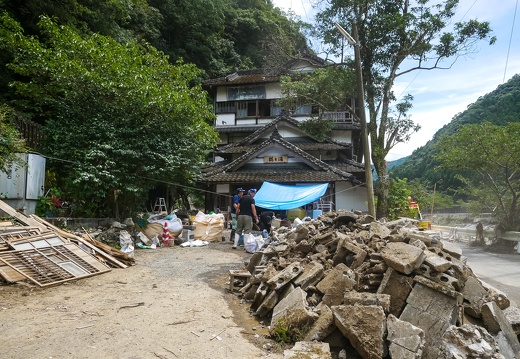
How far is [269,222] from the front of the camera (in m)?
12.4

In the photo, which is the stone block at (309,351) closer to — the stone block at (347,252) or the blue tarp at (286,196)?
the stone block at (347,252)

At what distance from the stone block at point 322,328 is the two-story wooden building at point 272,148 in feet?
39.6

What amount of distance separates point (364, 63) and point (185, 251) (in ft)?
33.4

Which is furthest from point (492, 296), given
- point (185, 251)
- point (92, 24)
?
point (92, 24)

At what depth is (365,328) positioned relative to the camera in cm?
355

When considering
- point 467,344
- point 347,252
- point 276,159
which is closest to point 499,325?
point 467,344

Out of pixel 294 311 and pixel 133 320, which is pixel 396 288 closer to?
pixel 294 311

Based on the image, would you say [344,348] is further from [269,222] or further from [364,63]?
[364,63]

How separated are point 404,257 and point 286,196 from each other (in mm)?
10397

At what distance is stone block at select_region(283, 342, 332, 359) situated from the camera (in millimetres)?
3221

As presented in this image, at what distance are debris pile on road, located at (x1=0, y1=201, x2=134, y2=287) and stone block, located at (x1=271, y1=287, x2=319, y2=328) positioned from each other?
13.1ft

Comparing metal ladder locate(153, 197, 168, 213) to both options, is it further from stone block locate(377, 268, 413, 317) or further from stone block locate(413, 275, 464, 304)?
stone block locate(413, 275, 464, 304)

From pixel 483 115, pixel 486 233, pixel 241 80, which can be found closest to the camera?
pixel 486 233

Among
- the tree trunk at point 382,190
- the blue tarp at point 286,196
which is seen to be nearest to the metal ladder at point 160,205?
the blue tarp at point 286,196
